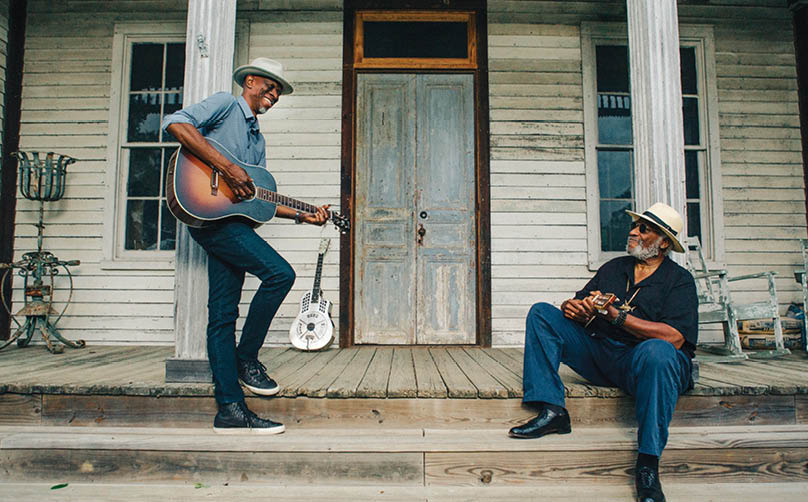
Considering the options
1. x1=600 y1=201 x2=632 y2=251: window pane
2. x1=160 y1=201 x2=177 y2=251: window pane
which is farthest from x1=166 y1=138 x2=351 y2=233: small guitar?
x1=600 y1=201 x2=632 y2=251: window pane

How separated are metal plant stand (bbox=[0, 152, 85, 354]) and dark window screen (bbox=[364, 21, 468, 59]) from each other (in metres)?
2.82

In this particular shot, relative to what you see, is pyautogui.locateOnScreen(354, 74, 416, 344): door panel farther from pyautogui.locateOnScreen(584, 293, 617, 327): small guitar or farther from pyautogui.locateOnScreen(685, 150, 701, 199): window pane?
pyautogui.locateOnScreen(685, 150, 701, 199): window pane

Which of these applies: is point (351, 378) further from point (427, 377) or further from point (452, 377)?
point (452, 377)

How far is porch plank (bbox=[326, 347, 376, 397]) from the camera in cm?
257

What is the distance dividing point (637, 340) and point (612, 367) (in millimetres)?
178

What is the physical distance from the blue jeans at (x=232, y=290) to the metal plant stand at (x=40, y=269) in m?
2.39

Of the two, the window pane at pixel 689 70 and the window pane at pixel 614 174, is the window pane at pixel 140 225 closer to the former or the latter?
the window pane at pixel 614 174

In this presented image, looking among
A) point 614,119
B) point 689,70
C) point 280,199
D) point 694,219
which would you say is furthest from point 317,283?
point 689,70

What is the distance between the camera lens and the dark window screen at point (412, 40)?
15.6 feet

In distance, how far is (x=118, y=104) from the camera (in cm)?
470

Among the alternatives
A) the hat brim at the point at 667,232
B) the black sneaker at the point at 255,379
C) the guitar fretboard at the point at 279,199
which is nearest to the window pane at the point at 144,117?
the guitar fretboard at the point at 279,199

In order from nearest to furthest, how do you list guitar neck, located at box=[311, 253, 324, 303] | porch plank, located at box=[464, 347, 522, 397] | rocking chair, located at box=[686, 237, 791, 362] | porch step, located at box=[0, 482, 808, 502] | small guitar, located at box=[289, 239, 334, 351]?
porch step, located at box=[0, 482, 808, 502] → porch plank, located at box=[464, 347, 522, 397] → rocking chair, located at box=[686, 237, 791, 362] → small guitar, located at box=[289, 239, 334, 351] → guitar neck, located at box=[311, 253, 324, 303]

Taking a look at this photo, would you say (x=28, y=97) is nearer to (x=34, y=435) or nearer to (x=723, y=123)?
(x=34, y=435)

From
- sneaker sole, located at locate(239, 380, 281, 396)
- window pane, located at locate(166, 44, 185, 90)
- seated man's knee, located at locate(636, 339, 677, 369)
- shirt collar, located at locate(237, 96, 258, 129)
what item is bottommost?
sneaker sole, located at locate(239, 380, 281, 396)
